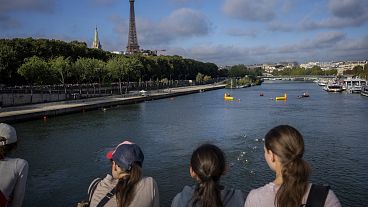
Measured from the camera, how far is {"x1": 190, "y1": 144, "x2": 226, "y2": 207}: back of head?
2.42 m

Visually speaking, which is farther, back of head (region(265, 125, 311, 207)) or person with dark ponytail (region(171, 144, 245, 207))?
person with dark ponytail (region(171, 144, 245, 207))

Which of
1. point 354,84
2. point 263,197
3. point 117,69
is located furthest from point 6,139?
point 354,84

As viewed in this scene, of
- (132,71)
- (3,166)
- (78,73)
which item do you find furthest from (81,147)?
(132,71)

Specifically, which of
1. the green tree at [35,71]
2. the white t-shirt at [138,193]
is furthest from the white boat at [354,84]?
the white t-shirt at [138,193]

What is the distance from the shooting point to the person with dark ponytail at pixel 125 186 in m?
2.63

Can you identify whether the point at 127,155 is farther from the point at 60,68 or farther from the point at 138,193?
the point at 60,68

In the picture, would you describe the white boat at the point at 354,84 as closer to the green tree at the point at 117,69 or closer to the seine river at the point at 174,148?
the green tree at the point at 117,69

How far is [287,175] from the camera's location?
2225 mm

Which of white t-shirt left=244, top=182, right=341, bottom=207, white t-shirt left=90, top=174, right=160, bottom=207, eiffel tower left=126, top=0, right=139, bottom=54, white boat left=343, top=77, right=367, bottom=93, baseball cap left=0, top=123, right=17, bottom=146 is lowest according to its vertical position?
white boat left=343, top=77, right=367, bottom=93

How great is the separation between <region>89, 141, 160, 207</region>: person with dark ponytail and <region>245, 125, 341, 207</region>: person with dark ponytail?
70cm

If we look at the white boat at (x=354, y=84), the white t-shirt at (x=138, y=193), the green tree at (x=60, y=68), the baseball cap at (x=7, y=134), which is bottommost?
the white boat at (x=354, y=84)

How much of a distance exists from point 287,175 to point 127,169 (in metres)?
0.99

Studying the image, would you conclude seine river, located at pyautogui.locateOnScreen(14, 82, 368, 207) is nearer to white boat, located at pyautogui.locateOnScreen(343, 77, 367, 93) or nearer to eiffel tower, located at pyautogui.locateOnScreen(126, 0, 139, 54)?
white boat, located at pyautogui.locateOnScreen(343, 77, 367, 93)

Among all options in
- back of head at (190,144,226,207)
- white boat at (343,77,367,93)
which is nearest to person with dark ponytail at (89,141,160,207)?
back of head at (190,144,226,207)
